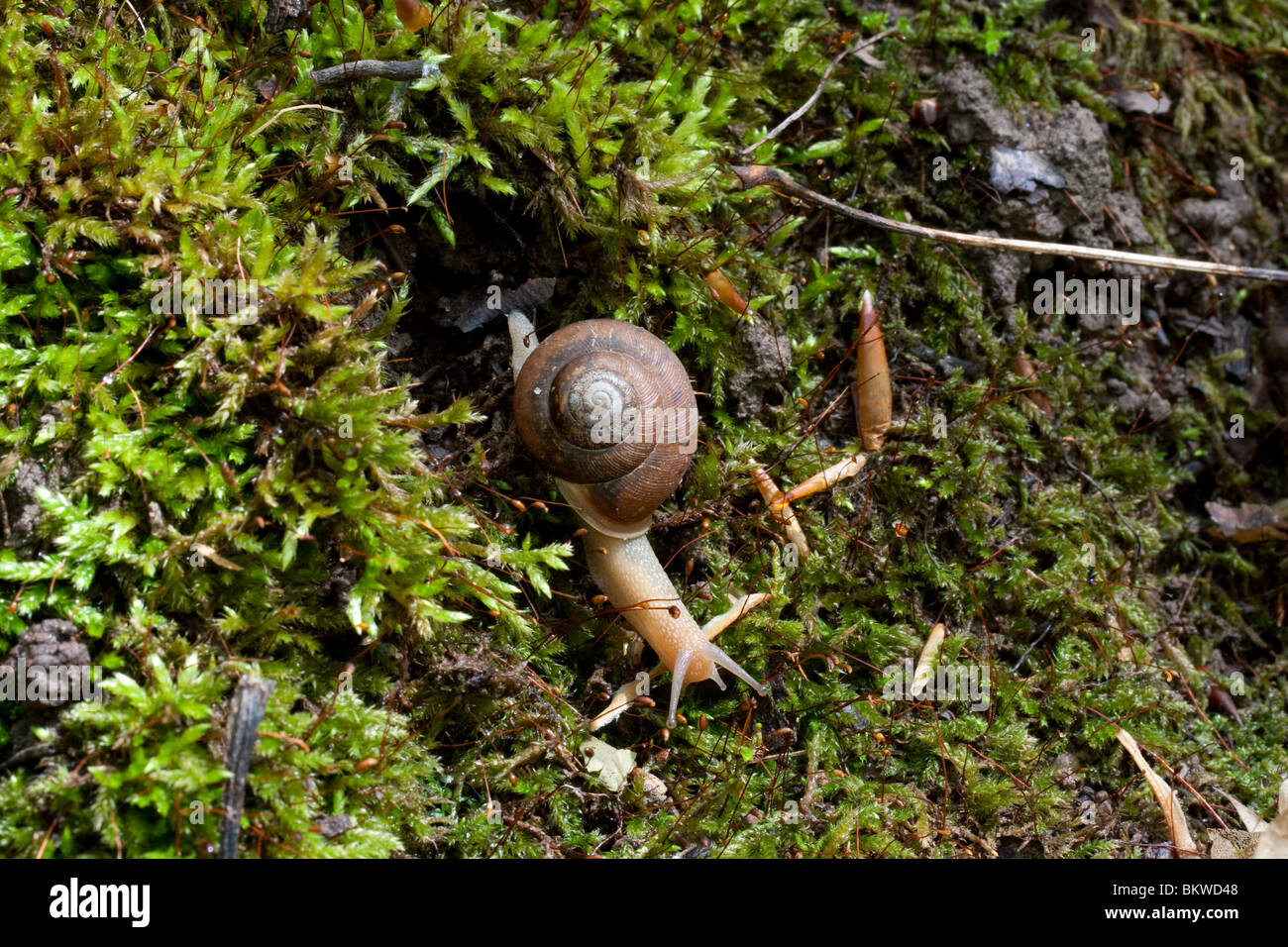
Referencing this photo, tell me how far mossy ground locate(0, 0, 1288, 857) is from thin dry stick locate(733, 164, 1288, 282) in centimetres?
9

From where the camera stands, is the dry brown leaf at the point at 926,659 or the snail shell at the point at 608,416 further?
the dry brown leaf at the point at 926,659

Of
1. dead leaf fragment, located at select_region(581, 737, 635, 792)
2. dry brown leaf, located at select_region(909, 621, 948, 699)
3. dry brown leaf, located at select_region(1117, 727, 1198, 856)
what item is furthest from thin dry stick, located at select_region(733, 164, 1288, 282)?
dead leaf fragment, located at select_region(581, 737, 635, 792)

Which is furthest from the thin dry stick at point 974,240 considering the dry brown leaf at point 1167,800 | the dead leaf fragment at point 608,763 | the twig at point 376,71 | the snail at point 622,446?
the dead leaf fragment at point 608,763

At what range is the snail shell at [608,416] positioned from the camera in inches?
105

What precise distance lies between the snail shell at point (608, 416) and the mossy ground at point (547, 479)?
209 millimetres

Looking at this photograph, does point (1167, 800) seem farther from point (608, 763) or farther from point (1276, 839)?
point (608, 763)

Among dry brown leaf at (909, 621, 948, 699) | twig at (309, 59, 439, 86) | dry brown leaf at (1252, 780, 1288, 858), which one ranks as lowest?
dry brown leaf at (1252, 780, 1288, 858)

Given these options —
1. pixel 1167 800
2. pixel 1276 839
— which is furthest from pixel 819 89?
pixel 1276 839

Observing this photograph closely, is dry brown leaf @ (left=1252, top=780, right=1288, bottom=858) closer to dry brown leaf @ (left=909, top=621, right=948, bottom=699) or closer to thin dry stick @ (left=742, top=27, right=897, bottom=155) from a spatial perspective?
dry brown leaf @ (left=909, top=621, right=948, bottom=699)

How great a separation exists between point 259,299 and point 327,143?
0.58 m

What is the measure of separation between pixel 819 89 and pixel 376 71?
1647 mm

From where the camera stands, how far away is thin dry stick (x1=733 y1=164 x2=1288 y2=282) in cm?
323

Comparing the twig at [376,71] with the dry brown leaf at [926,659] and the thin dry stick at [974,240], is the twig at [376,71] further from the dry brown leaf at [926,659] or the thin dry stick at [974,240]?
the dry brown leaf at [926,659]

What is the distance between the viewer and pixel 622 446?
2.69 metres
